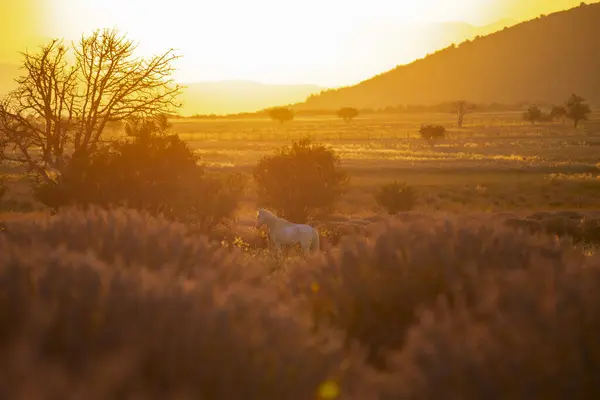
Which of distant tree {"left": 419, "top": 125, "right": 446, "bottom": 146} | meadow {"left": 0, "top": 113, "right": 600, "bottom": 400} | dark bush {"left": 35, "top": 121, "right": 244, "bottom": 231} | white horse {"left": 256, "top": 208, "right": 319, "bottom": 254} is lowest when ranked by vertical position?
distant tree {"left": 419, "top": 125, "right": 446, "bottom": 146}

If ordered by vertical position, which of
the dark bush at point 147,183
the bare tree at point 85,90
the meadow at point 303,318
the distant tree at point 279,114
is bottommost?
the distant tree at point 279,114

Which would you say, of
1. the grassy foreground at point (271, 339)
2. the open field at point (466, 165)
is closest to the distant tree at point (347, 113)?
the open field at point (466, 165)

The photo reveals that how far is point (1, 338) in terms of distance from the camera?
148 inches

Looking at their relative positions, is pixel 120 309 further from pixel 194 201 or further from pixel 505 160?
pixel 505 160

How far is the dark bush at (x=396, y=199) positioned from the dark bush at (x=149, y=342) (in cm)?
2765

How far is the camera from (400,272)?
22.6 feet

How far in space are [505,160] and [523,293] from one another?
53.7m

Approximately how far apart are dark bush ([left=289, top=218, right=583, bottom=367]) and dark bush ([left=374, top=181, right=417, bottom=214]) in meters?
24.0

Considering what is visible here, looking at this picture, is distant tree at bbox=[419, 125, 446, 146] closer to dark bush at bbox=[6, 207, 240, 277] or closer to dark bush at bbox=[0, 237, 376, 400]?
dark bush at bbox=[6, 207, 240, 277]

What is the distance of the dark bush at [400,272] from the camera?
6.32 meters

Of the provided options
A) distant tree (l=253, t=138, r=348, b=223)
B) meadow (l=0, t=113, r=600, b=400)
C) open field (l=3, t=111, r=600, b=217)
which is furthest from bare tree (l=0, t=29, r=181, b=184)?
meadow (l=0, t=113, r=600, b=400)

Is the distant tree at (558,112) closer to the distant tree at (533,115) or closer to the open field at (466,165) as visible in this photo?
the distant tree at (533,115)

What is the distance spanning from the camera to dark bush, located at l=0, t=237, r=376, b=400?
303cm

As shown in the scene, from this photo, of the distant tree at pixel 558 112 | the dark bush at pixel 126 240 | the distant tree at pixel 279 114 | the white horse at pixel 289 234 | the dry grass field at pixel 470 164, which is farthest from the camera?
the distant tree at pixel 279 114
